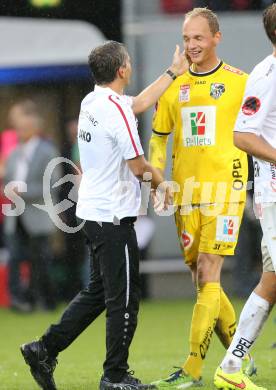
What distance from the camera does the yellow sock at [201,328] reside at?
Result: 784 cm

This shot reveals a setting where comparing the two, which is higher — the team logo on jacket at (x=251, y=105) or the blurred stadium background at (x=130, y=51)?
the team logo on jacket at (x=251, y=105)

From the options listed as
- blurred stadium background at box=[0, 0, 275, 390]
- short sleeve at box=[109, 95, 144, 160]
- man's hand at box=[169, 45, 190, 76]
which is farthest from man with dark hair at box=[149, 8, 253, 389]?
blurred stadium background at box=[0, 0, 275, 390]

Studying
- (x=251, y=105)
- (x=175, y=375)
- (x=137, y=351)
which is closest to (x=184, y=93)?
(x=251, y=105)

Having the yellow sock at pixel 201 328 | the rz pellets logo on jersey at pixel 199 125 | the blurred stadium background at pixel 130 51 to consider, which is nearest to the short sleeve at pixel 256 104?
the rz pellets logo on jersey at pixel 199 125

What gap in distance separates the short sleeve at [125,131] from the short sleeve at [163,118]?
0.88 m

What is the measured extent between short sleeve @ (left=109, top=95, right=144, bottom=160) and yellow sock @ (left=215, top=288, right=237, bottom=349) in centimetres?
151

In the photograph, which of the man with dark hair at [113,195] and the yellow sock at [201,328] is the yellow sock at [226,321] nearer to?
the yellow sock at [201,328]

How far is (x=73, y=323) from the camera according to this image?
762cm

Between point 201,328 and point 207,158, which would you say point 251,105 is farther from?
point 201,328

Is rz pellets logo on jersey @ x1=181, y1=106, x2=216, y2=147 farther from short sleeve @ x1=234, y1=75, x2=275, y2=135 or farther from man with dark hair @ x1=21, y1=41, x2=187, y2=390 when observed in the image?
short sleeve @ x1=234, y1=75, x2=275, y2=135

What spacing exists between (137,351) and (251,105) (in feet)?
13.4

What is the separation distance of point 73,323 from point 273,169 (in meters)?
1.70

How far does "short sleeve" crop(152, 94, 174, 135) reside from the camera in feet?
26.6

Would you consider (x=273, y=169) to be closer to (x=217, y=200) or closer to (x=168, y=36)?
(x=217, y=200)
